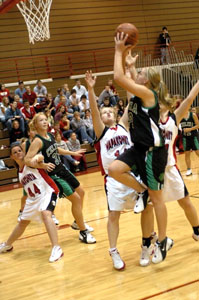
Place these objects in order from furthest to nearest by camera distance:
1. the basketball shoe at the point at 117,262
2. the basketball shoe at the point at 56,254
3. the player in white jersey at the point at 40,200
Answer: the player in white jersey at the point at 40,200 < the basketball shoe at the point at 56,254 < the basketball shoe at the point at 117,262

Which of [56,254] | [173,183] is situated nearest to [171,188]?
[173,183]

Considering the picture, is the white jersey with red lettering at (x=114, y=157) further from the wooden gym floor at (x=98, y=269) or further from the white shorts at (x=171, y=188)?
the wooden gym floor at (x=98, y=269)

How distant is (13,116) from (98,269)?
873cm

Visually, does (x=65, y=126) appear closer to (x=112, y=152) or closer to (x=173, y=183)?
(x=112, y=152)

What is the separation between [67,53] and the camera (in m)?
16.8

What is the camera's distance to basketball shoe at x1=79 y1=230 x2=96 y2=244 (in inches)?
192

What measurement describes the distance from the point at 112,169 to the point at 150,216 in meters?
0.64

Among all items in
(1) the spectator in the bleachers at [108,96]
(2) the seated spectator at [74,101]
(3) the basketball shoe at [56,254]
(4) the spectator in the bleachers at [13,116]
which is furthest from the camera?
(1) the spectator in the bleachers at [108,96]

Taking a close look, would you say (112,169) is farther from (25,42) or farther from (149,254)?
(25,42)

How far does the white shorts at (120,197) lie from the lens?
3.89 meters

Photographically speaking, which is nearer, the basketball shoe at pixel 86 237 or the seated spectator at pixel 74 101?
the basketball shoe at pixel 86 237

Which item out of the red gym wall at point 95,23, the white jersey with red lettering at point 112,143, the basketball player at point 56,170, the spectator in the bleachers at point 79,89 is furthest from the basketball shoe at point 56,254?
the red gym wall at point 95,23

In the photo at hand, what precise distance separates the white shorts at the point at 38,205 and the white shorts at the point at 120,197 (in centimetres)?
91

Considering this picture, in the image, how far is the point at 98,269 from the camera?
3920mm
